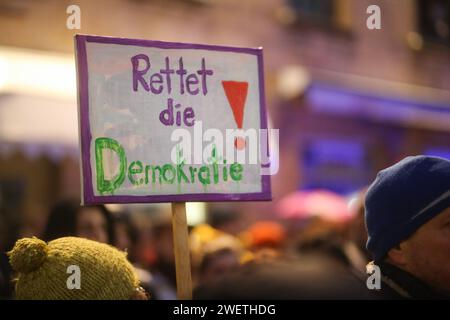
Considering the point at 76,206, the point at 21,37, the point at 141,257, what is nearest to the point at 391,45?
the point at 21,37

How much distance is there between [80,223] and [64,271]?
5.58 feet

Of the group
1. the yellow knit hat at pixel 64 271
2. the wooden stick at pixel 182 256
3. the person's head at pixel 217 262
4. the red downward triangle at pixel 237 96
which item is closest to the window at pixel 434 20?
the person's head at pixel 217 262

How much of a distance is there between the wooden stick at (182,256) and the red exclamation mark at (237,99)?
29cm

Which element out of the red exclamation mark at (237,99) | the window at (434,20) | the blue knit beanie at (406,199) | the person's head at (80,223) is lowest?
the person's head at (80,223)

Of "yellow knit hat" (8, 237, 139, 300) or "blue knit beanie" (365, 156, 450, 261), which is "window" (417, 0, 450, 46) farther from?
"yellow knit hat" (8, 237, 139, 300)

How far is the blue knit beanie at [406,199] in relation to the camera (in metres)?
2.02

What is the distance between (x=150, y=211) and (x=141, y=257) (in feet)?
11.0

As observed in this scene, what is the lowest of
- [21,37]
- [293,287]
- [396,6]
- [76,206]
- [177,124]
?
[293,287]

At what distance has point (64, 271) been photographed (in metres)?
1.81

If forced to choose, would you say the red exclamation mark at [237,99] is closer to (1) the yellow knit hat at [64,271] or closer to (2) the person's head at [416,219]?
(2) the person's head at [416,219]

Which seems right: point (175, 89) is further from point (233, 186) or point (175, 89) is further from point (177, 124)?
point (233, 186)

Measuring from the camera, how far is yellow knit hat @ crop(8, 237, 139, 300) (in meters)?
1.80

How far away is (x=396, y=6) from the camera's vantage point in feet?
37.6

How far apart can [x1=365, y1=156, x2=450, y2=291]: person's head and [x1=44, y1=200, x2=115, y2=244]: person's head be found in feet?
5.67
